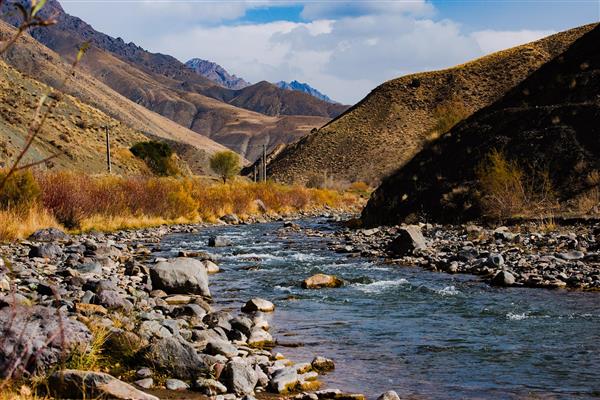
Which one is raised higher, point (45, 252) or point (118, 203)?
point (118, 203)

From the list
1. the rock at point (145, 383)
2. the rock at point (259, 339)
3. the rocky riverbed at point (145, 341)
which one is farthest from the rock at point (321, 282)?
the rock at point (145, 383)

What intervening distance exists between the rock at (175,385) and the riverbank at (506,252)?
327 inches

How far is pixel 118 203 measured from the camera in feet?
81.6

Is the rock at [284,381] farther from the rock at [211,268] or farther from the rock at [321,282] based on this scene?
the rock at [211,268]

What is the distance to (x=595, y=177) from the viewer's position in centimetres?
2206

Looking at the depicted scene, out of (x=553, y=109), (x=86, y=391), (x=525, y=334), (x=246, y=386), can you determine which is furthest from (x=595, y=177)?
(x=86, y=391)

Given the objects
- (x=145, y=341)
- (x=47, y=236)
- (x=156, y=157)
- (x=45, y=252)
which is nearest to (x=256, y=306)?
(x=145, y=341)

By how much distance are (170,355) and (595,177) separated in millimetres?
19972

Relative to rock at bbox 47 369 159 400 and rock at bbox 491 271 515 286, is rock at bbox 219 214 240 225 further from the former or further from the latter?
rock at bbox 47 369 159 400

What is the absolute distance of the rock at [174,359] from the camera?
6.16m

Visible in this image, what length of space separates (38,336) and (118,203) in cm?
2012

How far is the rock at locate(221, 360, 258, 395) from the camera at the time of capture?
5.94 m

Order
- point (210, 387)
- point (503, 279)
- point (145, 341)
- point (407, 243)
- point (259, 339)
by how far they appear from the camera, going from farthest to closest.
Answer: point (407, 243) < point (503, 279) < point (259, 339) < point (145, 341) < point (210, 387)

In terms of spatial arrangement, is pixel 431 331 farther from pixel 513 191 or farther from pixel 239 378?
pixel 513 191
